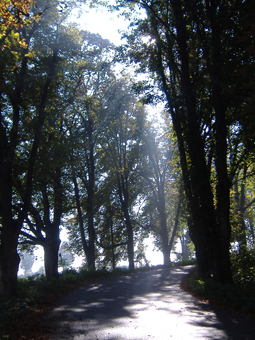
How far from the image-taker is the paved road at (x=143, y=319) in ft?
21.7

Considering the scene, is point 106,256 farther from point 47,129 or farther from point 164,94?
point 164,94

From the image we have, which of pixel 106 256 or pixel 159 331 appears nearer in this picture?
pixel 159 331

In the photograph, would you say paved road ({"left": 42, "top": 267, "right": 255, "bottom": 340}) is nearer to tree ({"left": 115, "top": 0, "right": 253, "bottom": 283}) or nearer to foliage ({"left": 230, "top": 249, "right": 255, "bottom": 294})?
foliage ({"left": 230, "top": 249, "right": 255, "bottom": 294})

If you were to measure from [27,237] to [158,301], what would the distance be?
11.5 m

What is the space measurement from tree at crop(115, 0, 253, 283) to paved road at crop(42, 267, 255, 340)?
9.32 feet

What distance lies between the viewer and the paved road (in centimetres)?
661

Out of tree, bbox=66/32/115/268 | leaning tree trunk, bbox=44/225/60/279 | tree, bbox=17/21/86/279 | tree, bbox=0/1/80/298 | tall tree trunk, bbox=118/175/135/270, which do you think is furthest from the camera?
tall tree trunk, bbox=118/175/135/270

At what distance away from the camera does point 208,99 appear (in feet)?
43.1

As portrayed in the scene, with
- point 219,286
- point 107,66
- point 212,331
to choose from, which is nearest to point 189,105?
point 219,286

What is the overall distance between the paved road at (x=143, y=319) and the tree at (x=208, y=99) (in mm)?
2840

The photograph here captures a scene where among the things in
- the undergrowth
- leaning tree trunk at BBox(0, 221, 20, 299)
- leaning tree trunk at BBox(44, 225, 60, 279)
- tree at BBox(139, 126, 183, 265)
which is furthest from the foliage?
tree at BBox(139, 126, 183, 265)

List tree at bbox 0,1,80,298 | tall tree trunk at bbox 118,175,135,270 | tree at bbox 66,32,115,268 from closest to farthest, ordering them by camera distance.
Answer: tree at bbox 0,1,80,298, tree at bbox 66,32,115,268, tall tree trunk at bbox 118,175,135,270

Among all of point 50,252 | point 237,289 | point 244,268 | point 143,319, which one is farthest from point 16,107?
point 244,268

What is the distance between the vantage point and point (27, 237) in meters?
19.7
